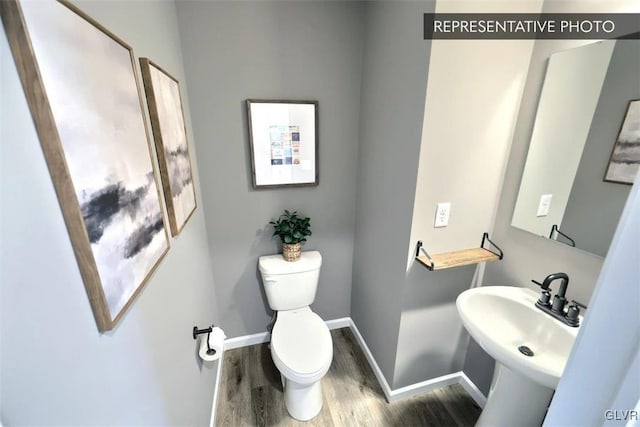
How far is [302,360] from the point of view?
1401 millimetres

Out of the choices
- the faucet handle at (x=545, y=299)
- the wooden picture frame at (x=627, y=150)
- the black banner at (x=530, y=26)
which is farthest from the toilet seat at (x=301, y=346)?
the black banner at (x=530, y=26)

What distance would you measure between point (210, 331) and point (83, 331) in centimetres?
85

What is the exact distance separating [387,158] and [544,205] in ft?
2.57

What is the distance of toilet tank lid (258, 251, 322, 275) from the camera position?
1.73m

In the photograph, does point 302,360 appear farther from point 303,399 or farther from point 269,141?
point 269,141

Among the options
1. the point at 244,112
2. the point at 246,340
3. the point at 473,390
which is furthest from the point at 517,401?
the point at 244,112

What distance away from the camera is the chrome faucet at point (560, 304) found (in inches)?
40.9

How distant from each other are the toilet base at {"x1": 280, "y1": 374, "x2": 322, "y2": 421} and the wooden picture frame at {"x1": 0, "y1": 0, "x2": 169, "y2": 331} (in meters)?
1.18

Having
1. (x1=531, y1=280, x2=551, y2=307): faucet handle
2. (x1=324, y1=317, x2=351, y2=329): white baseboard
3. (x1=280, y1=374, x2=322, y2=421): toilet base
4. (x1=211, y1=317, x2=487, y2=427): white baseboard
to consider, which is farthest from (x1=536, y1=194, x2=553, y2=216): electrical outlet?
(x1=324, y1=317, x2=351, y2=329): white baseboard

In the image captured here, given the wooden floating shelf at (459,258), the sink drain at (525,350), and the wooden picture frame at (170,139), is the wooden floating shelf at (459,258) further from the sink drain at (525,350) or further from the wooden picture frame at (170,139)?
the wooden picture frame at (170,139)

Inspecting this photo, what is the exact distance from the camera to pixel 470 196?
4.40ft

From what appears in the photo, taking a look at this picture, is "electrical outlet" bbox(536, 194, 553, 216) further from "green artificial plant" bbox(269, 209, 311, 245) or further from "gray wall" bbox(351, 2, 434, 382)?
"green artificial plant" bbox(269, 209, 311, 245)

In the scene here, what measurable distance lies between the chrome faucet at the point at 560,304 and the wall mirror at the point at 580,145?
18cm

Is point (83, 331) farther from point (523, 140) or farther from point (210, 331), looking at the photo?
point (523, 140)
